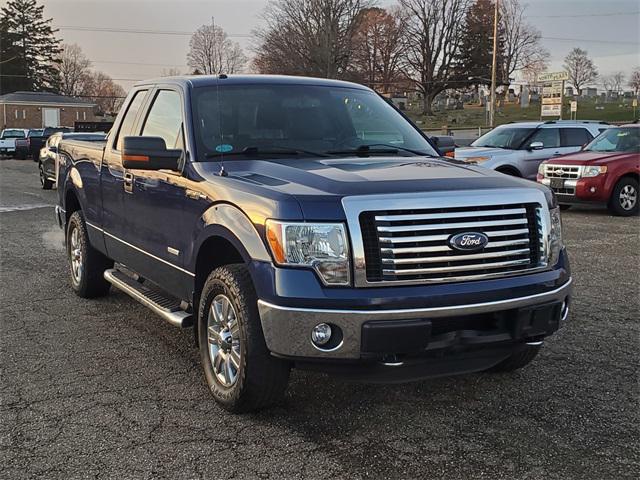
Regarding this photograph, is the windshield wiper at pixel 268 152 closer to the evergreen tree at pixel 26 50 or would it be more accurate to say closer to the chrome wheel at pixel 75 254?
the chrome wheel at pixel 75 254

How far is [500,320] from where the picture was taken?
3529 millimetres

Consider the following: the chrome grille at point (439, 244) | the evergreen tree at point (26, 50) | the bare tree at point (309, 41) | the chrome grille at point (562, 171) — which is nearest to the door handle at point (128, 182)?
the chrome grille at point (439, 244)

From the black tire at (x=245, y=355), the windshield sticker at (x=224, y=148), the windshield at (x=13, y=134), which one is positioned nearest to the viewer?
the black tire at (x=245, y=355)

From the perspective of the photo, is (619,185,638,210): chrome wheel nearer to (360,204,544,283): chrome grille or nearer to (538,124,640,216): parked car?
(538,124,640,216): parked car

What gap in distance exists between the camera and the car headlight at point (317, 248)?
3271 millimetres

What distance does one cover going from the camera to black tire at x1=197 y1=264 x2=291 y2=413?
3.50 m

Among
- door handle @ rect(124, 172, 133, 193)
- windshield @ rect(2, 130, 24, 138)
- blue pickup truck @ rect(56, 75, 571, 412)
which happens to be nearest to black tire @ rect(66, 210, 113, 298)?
door handle @ rect(124, 172, 133, 193)

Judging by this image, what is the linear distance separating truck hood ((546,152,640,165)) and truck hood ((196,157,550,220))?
29.6 feet

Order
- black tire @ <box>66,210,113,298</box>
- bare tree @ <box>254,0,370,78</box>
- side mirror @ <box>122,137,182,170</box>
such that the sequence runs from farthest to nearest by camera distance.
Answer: bare tree @ <box>254,0,370,78</box> < black tire @ <box>66,210,113,298</box> < side mirror @ <box>122,137,182,170</box>

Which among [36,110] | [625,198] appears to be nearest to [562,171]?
[625,198]

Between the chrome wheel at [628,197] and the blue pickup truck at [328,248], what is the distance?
9111 millimetres

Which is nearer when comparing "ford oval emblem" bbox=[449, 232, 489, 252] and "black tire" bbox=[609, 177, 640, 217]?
"ford oval emblem" bbox=[449, 232, 489, 252]

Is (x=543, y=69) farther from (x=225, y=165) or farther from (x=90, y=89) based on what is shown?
(x=225, y=165)

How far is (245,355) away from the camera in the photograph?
353 centimetres
